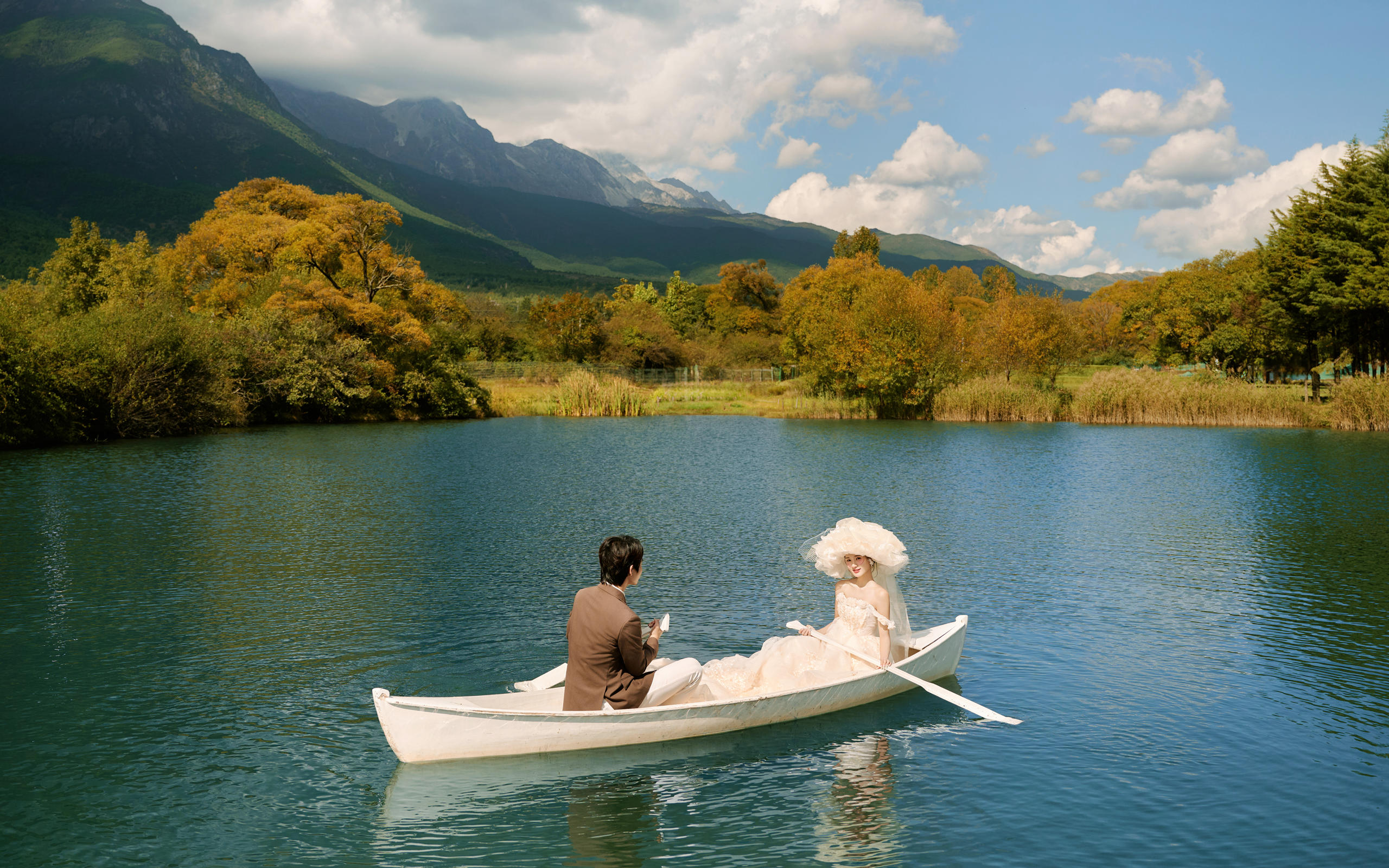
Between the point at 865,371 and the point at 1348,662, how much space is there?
4676 cm

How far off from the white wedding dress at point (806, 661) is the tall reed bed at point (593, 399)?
186 ft

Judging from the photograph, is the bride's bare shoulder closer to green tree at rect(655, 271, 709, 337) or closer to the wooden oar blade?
the wooden oar blade

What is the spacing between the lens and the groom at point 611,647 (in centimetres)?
812

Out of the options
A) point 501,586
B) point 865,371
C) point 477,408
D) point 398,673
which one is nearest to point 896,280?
point 865,371

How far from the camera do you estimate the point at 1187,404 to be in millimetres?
48875

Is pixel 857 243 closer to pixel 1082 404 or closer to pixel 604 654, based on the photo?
pixel 1082 404

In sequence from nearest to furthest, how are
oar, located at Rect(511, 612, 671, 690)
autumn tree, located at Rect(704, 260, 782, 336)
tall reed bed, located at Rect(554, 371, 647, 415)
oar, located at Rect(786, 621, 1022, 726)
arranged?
1. oar, located at Rect(511, 612, 671, 690)
2. oar, located at Rect(786, 621, 1022, 726)
3. tall reed bed, located at Rect(554, 371, 647, 415)
4. autumn tree, located at Rect(704, 260, 782, 336)

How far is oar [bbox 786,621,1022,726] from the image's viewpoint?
9.43m

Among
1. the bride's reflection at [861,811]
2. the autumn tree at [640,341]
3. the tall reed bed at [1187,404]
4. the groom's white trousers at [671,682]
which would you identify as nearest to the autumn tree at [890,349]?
the tall reed bed at [1187,404]

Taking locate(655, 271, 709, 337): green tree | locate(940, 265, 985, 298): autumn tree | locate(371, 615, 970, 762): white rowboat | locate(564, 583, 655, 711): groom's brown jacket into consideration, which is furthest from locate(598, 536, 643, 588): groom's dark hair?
locate(940, 265, 985, 298): autumn tree

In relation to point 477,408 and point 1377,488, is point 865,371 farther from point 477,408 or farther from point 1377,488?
point 1377,488

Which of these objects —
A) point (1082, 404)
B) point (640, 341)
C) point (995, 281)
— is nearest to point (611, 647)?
point (1082, 404)

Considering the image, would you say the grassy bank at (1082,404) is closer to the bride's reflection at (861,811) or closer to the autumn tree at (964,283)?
the bride's reflection at (861,811)

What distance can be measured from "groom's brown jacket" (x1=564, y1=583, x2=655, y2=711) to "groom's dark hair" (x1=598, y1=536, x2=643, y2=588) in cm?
13
